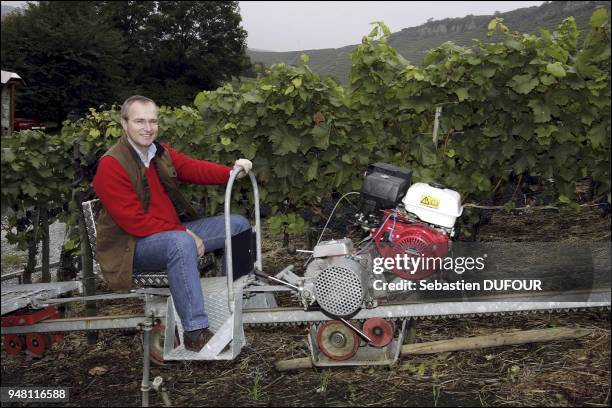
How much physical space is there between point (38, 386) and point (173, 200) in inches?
69.0

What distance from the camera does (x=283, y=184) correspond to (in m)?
4.73

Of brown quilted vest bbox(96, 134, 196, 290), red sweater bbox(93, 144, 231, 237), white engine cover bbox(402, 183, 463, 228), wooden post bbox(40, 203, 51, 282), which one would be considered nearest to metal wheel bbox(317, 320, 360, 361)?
white engine cover bbox(402, 183, 463, 228)

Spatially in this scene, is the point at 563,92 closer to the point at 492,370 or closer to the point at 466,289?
the point at 466,289

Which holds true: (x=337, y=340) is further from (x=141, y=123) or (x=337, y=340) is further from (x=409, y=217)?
(x=141, y=123)

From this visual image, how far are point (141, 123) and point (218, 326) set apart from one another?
1.49 meters

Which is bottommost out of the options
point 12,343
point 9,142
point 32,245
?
point 12,343

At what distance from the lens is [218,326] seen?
402 centimetres

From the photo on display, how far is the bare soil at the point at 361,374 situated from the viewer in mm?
3838

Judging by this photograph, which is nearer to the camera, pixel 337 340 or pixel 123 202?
pixel 123 202

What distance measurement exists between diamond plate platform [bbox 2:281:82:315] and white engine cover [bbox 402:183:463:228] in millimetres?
2702

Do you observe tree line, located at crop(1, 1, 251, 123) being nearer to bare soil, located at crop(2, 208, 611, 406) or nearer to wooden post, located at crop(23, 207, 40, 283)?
wooden post, located at crop(23, 207, 40, 283)

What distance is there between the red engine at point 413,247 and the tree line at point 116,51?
108 ft

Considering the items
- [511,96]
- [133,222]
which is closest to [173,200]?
[133,222]

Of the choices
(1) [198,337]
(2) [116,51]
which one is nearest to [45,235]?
(1) [198,337]
